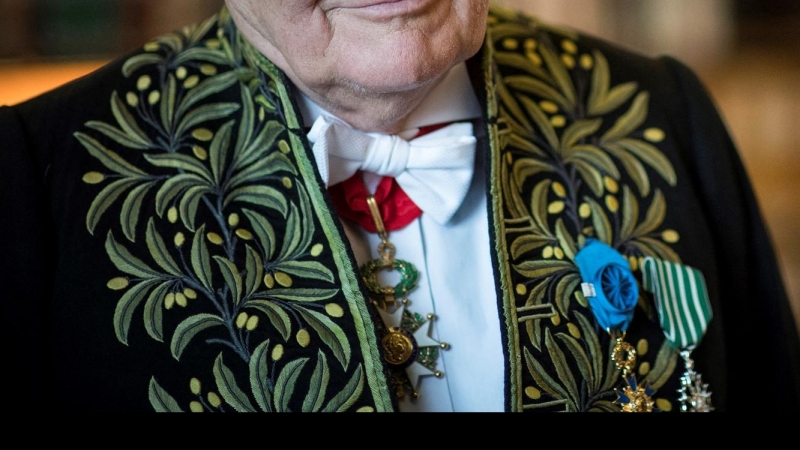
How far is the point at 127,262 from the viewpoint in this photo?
952 mm

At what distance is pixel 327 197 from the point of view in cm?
98

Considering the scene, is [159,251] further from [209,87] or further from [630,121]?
[630,121]

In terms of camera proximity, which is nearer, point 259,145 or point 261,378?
point 261,378

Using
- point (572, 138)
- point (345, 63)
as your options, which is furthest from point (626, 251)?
point (345, 63)

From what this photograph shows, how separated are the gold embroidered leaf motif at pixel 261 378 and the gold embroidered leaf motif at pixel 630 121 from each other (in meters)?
0.47

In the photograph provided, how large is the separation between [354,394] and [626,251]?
0.35 metres

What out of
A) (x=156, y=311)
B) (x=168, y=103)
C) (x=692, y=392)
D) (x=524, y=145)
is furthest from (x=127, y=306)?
(x=692, y=392)

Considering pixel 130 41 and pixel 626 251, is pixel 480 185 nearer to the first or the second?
pixel 626 251

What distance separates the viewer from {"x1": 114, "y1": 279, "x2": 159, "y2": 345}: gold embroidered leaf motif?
93cm

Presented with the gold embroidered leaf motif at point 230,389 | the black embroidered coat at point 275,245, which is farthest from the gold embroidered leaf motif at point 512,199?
the gold embroidered leaf motif at point 230,389

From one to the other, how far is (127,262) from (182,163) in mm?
122

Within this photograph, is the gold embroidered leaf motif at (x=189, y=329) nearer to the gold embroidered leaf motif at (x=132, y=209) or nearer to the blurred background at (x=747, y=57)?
the gold embroidered leaf motif at (x=132, y=209)

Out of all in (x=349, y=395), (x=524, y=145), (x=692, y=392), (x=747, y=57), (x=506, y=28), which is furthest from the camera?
(x=747, y=57)

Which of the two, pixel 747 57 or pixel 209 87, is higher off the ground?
pixel 747 57
